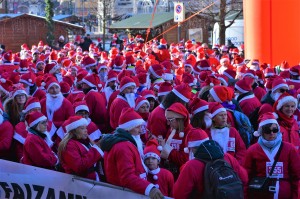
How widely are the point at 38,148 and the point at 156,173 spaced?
1530mm

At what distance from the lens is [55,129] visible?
31.2ft

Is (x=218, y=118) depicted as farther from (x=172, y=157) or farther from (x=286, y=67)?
(x=286, y=67)

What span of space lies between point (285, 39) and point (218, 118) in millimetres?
13181

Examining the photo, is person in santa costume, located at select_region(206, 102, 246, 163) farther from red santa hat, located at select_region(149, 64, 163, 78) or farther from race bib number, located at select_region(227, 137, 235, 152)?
red santa hat, located at select_region(149, 64, 163, 78)

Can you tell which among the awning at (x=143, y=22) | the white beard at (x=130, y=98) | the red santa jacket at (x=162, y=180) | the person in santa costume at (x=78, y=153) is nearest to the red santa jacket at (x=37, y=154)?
the person in santa costume at (x=78, y=153)

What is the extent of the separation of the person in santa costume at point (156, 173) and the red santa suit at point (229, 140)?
2.40 feet

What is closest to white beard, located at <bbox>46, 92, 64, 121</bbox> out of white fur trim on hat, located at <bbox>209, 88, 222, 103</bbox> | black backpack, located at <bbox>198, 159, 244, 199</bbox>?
white fur trim on hat, located at <bbox>209, 88, 222, 103</bbox>

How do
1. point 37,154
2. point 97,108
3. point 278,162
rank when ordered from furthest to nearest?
1. point 97,108
2. point 37,154
3. point 278,162

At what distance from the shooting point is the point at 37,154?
7648 mm

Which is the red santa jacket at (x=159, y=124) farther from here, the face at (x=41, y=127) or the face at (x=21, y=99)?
the face at (x=21, y=99)

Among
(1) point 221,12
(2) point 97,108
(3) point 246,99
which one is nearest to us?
(3) point 246,99

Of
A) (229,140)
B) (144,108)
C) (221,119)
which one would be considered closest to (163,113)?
(144,108)

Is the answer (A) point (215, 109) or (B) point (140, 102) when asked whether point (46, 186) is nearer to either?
(A) point (215, 109)

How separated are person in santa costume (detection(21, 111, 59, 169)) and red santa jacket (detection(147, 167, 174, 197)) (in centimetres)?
139
